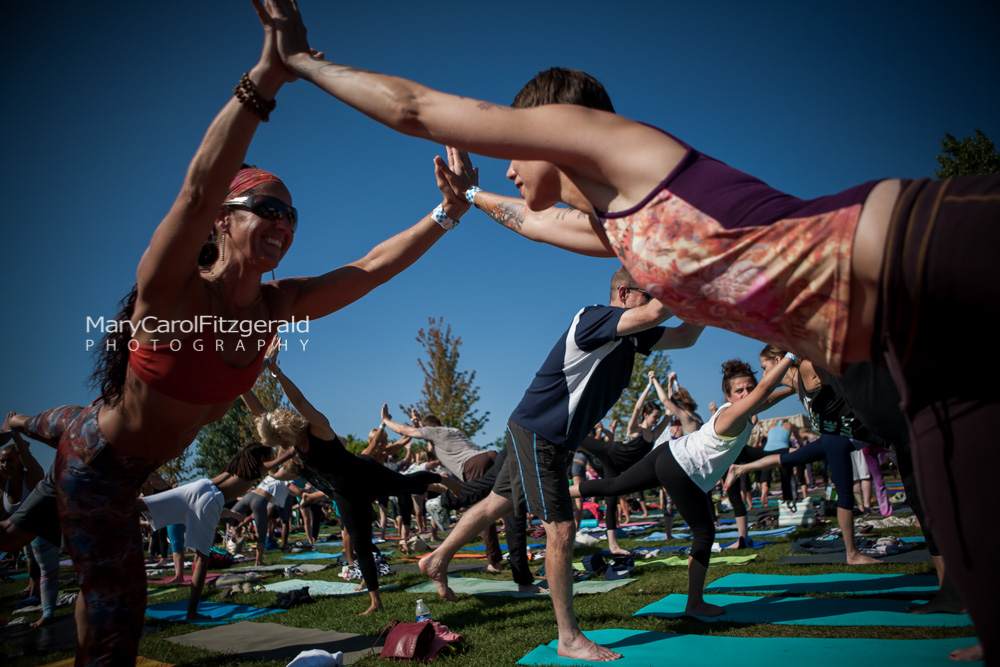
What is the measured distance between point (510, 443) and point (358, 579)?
460cm

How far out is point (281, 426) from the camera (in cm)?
603

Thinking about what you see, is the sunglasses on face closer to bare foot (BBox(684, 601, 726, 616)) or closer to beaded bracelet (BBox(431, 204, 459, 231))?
beaded bracelet (BBox(431, 204, 459, 231))

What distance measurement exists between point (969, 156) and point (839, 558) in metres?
19.1

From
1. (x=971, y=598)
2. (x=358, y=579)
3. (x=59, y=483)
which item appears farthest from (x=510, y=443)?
A: (x=358, y=579)

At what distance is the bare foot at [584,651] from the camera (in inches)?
137

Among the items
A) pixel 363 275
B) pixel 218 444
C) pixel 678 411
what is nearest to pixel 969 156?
pixel 678 411

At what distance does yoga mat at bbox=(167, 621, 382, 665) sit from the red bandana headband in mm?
3211

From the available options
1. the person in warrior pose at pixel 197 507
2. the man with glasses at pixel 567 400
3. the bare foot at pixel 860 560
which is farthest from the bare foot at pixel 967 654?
the person in warrior pose at pixel 197 507

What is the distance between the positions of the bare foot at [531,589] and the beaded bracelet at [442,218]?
4.47 meters

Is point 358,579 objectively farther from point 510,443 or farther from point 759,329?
point 759,329

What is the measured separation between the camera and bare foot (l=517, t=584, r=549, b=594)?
597 cm

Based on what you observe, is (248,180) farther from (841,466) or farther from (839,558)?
(839,558)

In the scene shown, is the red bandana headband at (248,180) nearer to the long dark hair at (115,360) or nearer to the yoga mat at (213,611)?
the long dark hair at (115,360)

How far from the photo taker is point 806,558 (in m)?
6.19
